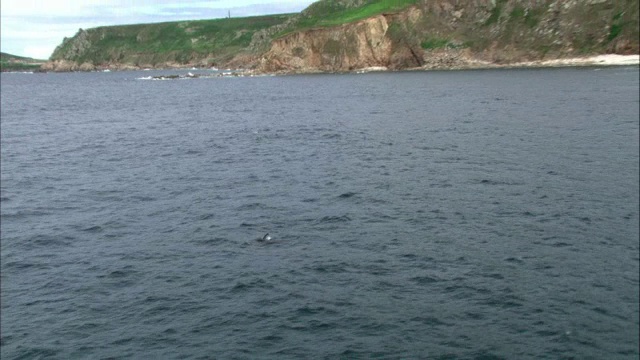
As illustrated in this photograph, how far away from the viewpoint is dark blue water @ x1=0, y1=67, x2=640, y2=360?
20.1 meters

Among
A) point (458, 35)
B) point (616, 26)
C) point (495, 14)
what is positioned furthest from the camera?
point (458, 35)

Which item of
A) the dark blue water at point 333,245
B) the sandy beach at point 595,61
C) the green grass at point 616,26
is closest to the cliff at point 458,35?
the green grass at point 616,26

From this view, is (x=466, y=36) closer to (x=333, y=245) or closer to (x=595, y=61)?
(x=595, y=61)

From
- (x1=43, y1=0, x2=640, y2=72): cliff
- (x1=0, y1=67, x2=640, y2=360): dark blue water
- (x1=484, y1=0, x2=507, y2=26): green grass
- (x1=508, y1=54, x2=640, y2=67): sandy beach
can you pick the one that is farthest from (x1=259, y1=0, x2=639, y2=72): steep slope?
(x1=0, y1=67, x2=640, y2=360): dark blue water

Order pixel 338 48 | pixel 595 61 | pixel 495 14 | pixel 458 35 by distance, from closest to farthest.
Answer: pixel 595 61
pixel 495 14
pixel 458 35
pixel 338 48

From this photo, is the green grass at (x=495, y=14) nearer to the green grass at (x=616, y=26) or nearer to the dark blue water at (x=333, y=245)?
the green grass at (x=616, y=26)

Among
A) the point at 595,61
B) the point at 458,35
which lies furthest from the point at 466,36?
the point at 595,61

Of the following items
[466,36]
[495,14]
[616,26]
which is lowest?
[466,36]

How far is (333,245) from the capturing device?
28.8 m

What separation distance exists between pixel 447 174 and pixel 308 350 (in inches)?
971

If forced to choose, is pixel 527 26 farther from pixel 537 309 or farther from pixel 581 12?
pixel 537 309

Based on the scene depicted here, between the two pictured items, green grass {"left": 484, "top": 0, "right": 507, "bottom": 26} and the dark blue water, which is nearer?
the dark blue water

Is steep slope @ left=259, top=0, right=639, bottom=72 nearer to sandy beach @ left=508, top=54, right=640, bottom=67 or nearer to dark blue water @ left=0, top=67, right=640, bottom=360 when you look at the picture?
sandy beach @ left=508, top=54, right=640, bottom=67

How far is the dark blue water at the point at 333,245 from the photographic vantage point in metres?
20.1
